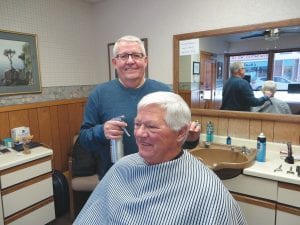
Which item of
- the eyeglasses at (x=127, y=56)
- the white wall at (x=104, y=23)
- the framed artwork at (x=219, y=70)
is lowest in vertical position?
the framed artwork at (x=219, y=70)

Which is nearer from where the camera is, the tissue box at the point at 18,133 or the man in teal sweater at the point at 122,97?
the man in teal sweater at the point at 122,97

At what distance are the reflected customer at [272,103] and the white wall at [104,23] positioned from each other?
513 millimetres

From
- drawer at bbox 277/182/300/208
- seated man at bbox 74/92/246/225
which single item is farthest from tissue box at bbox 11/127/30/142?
drawer at bbox 277/182/300/208

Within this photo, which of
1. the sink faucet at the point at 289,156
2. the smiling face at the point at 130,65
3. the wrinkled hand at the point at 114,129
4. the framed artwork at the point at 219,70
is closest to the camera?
the wrinkled hand at the point at 114,129

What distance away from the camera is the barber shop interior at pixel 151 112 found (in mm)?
999

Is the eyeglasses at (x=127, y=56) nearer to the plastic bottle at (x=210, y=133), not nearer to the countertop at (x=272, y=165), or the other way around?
the countertop at (x=272, y=165)

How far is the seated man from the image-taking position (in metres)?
0.89

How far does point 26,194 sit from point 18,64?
1194 millimetres

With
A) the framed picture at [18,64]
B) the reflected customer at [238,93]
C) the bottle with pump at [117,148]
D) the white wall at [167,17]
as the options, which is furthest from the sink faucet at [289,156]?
the framed picture at [18,64]

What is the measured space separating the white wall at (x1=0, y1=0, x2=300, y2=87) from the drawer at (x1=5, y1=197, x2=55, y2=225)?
1.20m

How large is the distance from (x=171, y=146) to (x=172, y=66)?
60.9 inches

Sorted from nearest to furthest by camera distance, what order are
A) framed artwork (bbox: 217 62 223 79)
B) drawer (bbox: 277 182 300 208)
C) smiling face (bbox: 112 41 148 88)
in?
smiling face (bbox: 112 41 148 88), drawer (bbox: 277 182 300 208), framed artwork (bbox: 217 62 223 79)

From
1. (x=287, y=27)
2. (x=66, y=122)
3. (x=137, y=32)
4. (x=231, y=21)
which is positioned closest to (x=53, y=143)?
(x=66, y=122)

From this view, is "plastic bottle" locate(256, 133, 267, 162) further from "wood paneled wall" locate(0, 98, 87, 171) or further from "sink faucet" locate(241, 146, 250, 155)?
"wood paneled wall" locate(0, 98, 87, 171)
